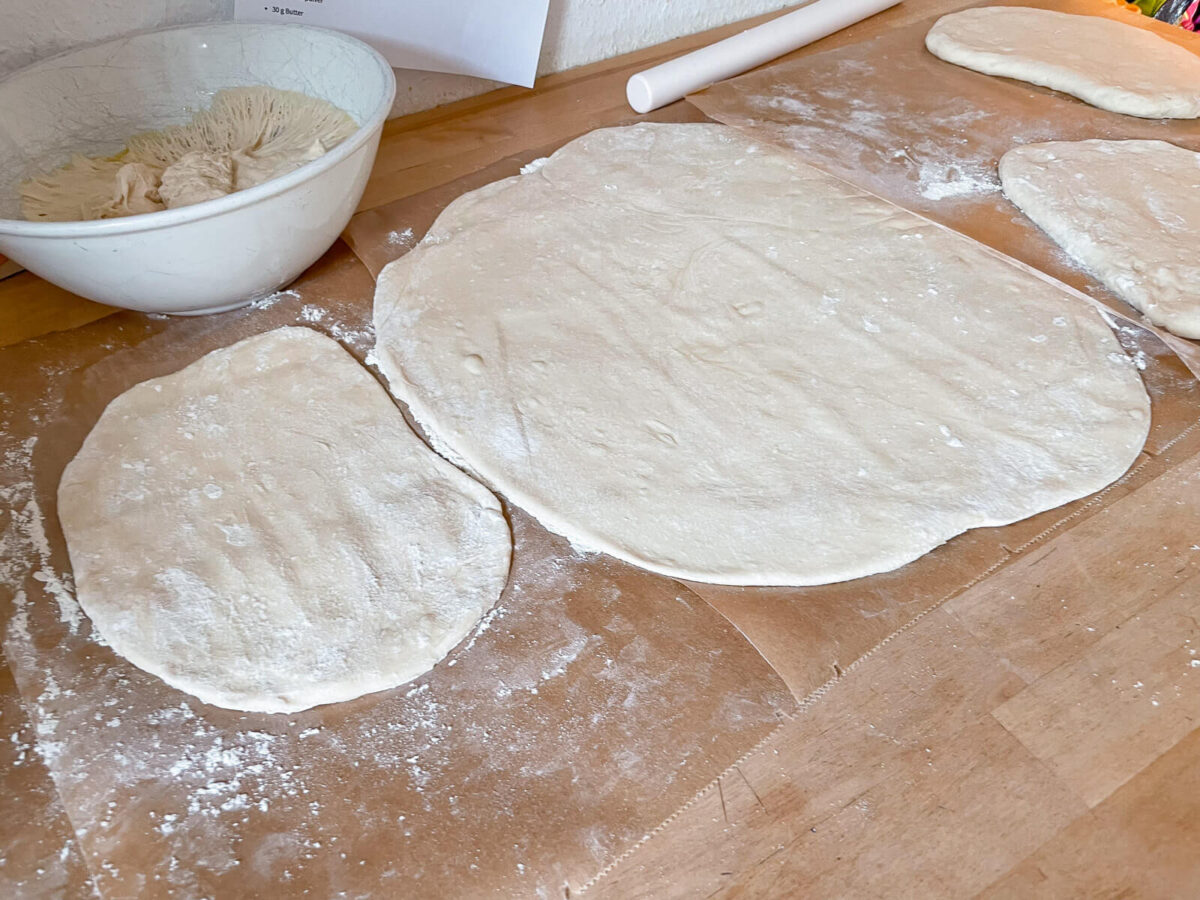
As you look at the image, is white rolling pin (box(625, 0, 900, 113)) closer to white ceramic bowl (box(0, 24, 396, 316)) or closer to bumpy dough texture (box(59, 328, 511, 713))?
white ceramic bowl (box(0, 24, 396, 316))

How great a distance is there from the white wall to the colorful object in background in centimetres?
110

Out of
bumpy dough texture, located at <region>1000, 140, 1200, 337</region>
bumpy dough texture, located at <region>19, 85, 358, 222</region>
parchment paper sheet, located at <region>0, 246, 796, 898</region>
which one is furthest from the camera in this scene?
bumpy dough texture, located at <region>1000, 140, 1200, 337</region>

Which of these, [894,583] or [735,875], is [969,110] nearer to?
[894,583]

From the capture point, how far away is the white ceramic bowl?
117 centimetres

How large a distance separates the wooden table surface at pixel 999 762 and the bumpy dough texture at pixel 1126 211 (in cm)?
40

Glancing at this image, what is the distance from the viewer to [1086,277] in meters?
1.52

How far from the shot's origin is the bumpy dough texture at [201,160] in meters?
1.34

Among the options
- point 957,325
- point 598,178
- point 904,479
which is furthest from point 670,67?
point 904,479

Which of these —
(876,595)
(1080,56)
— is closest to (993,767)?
(876,595)

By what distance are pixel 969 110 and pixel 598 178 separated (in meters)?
0.91

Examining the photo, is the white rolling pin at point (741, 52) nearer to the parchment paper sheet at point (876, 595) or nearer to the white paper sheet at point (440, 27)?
the white paper sheet at point (440, 27)

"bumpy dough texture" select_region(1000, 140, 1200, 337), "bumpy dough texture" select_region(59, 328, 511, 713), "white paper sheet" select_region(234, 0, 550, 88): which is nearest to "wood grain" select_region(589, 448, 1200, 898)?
"bumpy dough texture" select_region(59, 328, 511, 713)

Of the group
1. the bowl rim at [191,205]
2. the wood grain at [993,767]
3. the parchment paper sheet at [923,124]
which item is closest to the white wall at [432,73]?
the bowl rim at [191,205]

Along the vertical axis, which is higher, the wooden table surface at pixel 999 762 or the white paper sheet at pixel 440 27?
the white paper sheet at pixel 440 27
